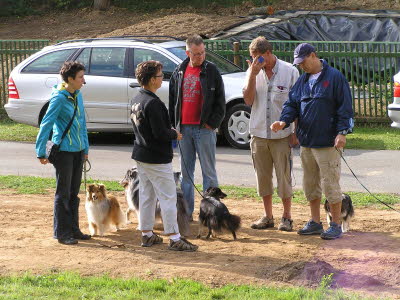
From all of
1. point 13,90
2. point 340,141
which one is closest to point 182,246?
point 340,141

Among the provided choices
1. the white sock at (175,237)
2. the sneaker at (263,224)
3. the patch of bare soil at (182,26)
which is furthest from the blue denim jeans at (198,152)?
the patch of bare soil at (182,26)

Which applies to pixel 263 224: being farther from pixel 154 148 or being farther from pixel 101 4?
pixel 101 4

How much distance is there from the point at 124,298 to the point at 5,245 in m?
2.31

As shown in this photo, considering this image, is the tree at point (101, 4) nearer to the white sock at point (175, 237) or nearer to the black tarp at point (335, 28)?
the black tarp at point (335, 28)

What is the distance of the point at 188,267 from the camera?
7.38 metres

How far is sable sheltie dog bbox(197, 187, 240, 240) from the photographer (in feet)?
27.5

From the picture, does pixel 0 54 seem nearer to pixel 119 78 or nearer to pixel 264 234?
pixel 119 78

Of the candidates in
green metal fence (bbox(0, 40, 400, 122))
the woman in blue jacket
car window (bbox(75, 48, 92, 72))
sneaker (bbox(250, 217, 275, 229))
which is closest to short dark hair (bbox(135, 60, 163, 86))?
the woman in blue jacket

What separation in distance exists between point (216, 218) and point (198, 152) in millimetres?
964

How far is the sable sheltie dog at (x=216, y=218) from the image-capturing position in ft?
27.5

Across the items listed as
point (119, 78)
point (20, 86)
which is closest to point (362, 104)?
point (119, 78)

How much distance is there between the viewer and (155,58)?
14.4 meters

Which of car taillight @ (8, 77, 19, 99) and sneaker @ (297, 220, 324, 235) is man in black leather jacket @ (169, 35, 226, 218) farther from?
car taillight @ (8, 77, 19, 99)

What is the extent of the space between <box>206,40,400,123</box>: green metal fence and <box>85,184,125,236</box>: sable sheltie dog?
27.7 feet
